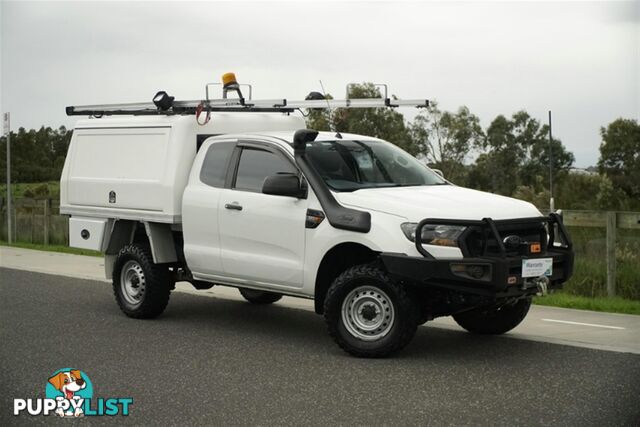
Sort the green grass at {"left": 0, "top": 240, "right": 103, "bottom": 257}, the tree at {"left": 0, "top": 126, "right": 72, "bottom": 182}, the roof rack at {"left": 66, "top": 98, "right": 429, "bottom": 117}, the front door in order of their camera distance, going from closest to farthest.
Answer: the front door → the roof rack at {"left": 66, "top": 98, "right": 429, "bottom": 117} → the green grass at {"left": 0, "top": 240, "right": 103, "bottom": 257} → the tree at {"left": 0, "top": 126, "right": 72, "bottom": 182}

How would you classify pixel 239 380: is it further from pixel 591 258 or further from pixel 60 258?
pixel 60 258

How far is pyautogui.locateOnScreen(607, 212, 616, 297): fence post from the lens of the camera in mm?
13141

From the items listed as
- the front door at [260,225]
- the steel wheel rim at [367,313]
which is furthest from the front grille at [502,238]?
the front door at [260,225]

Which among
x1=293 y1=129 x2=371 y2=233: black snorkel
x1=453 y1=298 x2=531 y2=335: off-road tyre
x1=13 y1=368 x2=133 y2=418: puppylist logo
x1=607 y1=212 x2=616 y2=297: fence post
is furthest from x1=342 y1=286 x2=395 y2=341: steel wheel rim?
x1=607 y1=212 x2=616 y2=297: fence post

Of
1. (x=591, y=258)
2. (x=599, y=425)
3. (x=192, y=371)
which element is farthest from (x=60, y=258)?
(x=599, y=425)

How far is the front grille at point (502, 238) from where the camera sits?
8.65 meters

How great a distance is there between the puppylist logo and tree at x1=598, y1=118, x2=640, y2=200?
28161mm

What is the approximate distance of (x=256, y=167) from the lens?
10352mm

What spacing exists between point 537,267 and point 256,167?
3.06m

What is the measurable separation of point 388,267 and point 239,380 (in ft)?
5.25

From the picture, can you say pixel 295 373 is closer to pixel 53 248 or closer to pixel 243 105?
pixel 243 105

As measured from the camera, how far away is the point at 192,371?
853 cm

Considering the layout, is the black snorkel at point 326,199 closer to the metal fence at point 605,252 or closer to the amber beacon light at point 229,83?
the amber beacon light at point 229,83

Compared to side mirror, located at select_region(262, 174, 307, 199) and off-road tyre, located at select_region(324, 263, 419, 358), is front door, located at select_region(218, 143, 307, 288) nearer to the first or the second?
side mirror, located at select_region(262, 174, 307, 199)
